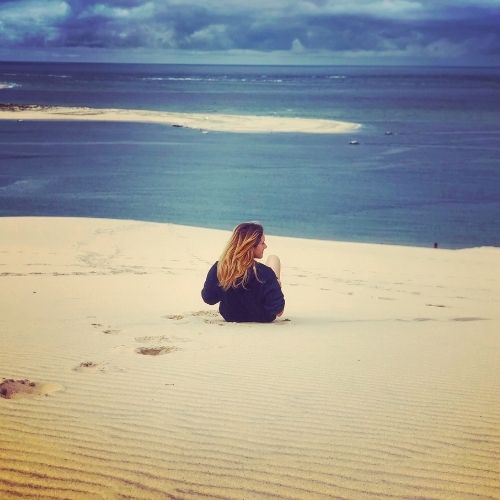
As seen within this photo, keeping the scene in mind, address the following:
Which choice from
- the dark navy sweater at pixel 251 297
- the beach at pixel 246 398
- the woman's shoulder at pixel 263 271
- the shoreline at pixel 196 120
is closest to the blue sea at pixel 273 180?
the shoreline at pixel 196 120

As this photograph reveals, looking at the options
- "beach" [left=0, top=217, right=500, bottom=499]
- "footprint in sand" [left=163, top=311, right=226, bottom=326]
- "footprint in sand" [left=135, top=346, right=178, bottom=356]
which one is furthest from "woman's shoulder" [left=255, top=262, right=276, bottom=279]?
"footprint in sand" [left=135, top=346, right=178, bottom=356]

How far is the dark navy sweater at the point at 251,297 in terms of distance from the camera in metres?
6.60

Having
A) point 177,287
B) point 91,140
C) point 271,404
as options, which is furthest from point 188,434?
point 91,140

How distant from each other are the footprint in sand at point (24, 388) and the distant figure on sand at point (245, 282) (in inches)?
87.3

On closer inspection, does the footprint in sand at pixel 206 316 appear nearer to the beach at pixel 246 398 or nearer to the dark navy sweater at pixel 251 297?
the beach at pixel 246 398

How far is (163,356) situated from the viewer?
18.2 ft

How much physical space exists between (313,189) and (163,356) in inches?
735

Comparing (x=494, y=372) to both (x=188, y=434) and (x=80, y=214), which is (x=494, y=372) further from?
(x=80, y=214)

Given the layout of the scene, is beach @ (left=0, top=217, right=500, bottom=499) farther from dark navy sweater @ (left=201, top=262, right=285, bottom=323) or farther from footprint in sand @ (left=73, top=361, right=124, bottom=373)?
dark navy sweater @ (left=201, top=262, right=285, bottom=323)

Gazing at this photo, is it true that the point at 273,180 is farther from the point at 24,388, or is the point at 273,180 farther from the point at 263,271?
the point at 24,388

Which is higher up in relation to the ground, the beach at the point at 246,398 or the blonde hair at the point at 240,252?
the blonde hair at the point at 240,252

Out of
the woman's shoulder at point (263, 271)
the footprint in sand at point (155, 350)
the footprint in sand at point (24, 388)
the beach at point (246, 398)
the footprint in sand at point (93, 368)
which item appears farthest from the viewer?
the woman's shoulder at point (263, 271)

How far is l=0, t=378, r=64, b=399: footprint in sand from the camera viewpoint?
14.5ft

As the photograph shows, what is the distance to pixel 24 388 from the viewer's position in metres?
4.56
